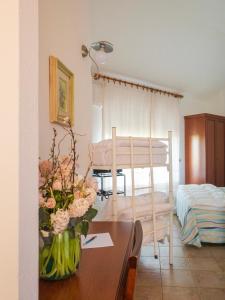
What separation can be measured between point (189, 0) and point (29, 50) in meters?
2.80

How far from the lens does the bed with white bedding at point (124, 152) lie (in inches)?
87.4

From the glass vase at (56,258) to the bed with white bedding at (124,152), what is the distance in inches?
47.4

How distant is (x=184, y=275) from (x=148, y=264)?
422 millimetres

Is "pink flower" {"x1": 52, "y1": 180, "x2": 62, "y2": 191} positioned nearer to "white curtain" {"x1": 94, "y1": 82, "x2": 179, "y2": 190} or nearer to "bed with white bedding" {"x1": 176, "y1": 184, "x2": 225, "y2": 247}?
"bed with white bedding" {"x1": 176, "y1": 184, "x2": 225, "y2": 247}

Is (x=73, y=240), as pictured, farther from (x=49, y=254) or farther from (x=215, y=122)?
(x=215, y=122)

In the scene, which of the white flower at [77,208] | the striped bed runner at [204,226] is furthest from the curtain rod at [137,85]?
the white flower at [77,208]

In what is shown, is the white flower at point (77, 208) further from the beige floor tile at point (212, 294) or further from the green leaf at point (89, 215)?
the beige floor tile at point (212, 294)

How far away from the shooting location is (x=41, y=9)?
1248mm

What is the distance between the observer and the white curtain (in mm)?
4465

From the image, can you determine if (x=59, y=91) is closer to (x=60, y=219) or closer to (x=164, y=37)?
(x=60, y=219)

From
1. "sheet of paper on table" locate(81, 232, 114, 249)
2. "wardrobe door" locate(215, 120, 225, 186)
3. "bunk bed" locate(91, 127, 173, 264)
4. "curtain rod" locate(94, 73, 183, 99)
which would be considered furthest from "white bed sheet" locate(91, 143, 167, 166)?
"wardrobe door" locate(215, 120, 225, 186)

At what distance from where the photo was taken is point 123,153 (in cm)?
228

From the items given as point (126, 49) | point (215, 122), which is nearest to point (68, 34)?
point (126, 49)

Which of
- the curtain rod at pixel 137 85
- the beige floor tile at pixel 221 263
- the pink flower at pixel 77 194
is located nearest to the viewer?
the pink flower at pixel 77 194
